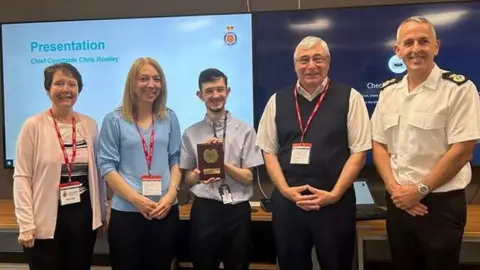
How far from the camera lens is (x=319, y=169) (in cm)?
232

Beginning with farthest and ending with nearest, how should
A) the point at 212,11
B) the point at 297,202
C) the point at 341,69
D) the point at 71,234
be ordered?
the point at 212,11
the point at 341,69
the point at 71,234
the point at 297,202

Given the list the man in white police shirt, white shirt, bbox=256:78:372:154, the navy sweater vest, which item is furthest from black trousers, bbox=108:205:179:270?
the man in white police shirt

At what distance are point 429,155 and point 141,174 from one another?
137cm

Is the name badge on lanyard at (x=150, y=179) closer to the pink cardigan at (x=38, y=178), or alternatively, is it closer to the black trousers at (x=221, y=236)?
the black trousers at (x=221, y=236)

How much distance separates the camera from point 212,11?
3.60 metres

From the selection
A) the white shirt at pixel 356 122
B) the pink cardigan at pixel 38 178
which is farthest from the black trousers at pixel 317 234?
the pink cardigan at pixel 38 178

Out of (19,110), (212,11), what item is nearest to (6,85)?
(19,110)

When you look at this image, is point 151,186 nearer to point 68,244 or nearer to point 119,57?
point 68,244

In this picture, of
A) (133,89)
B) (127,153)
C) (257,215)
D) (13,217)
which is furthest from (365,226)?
(13,217)

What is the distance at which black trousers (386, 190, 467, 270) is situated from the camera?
212cm

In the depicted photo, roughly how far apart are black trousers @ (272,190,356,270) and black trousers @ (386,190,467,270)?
0.24 meters

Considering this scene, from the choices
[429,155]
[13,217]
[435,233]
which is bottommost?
[13,217]

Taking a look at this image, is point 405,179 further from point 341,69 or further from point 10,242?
point 10,242

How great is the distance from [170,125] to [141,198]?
0.42 metres
